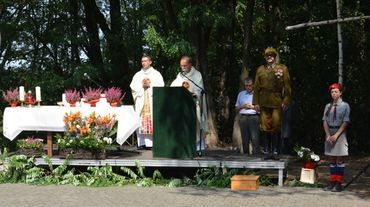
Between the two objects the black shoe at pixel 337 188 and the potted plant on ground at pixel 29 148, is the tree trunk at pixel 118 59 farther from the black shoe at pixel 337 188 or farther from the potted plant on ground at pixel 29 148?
the black shoe at pixel 337 188

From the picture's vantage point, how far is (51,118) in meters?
11.5

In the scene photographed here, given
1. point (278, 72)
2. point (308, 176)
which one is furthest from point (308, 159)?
point (278, 72)

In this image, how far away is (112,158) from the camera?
11.3m

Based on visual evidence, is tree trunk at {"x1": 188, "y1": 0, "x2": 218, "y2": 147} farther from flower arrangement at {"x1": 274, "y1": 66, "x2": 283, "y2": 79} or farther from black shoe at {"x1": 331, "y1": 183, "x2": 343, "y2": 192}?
black shoe at {"x1": 331, "y1": 183, "x2": 343, "y2": 192}

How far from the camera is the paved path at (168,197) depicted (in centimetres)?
902

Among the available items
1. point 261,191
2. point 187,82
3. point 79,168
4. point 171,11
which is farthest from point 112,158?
point 171,11

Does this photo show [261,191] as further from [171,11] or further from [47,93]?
[47,93]

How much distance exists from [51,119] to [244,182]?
146 inches

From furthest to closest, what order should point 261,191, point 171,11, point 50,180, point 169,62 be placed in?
point 169,62
point 171,11
point 50,180
point 261,191

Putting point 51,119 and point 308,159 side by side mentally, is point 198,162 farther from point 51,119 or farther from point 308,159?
point 51,119

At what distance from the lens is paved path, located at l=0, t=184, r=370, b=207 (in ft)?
29.6

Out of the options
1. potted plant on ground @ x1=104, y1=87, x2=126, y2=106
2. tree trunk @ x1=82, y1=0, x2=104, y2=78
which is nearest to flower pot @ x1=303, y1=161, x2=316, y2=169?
potted plant on ground @ x1=104, y1=87, x2=126, y2=106

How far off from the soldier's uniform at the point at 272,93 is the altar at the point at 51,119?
7.65 ft

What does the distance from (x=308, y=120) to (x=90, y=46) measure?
23.3 feet
